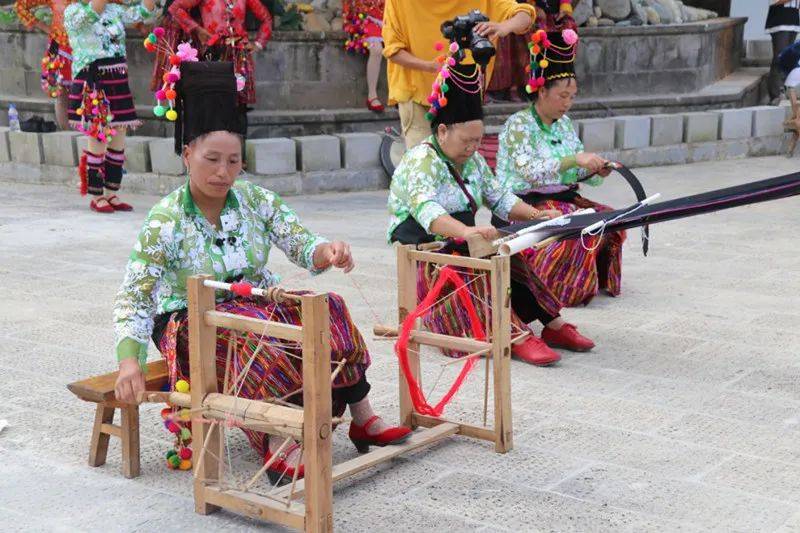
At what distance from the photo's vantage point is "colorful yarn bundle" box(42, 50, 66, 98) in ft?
30.8

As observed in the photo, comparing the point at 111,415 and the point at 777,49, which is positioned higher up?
the point at 777,49

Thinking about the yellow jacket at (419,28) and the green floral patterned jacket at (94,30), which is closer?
the yellow jacket at (419,28)

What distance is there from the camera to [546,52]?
5152mm

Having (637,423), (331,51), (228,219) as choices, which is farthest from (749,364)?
(331,51)

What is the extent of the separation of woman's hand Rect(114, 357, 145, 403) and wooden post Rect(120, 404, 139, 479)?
16 cm

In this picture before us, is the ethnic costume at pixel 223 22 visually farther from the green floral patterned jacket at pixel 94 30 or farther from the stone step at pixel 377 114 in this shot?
the stone step at pixel 377 114

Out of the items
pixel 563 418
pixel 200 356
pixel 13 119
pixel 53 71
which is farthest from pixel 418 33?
pixel 13 119

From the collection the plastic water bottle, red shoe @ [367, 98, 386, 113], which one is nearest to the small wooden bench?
red shoe @ [367, 98, 386, 113]

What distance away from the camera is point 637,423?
153 inches

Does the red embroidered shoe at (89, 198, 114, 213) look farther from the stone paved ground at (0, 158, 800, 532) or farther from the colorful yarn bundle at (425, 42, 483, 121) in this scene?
the colorful yarn bundle at (425, 42, 483, 121)

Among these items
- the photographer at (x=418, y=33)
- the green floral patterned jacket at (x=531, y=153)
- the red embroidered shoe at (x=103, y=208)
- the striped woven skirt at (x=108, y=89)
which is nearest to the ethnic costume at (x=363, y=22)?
the striped woven skirt at (x=108, y=89)

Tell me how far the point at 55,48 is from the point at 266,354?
692 cm

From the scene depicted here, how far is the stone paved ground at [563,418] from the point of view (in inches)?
125

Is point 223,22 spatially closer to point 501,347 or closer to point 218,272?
point 218,272
